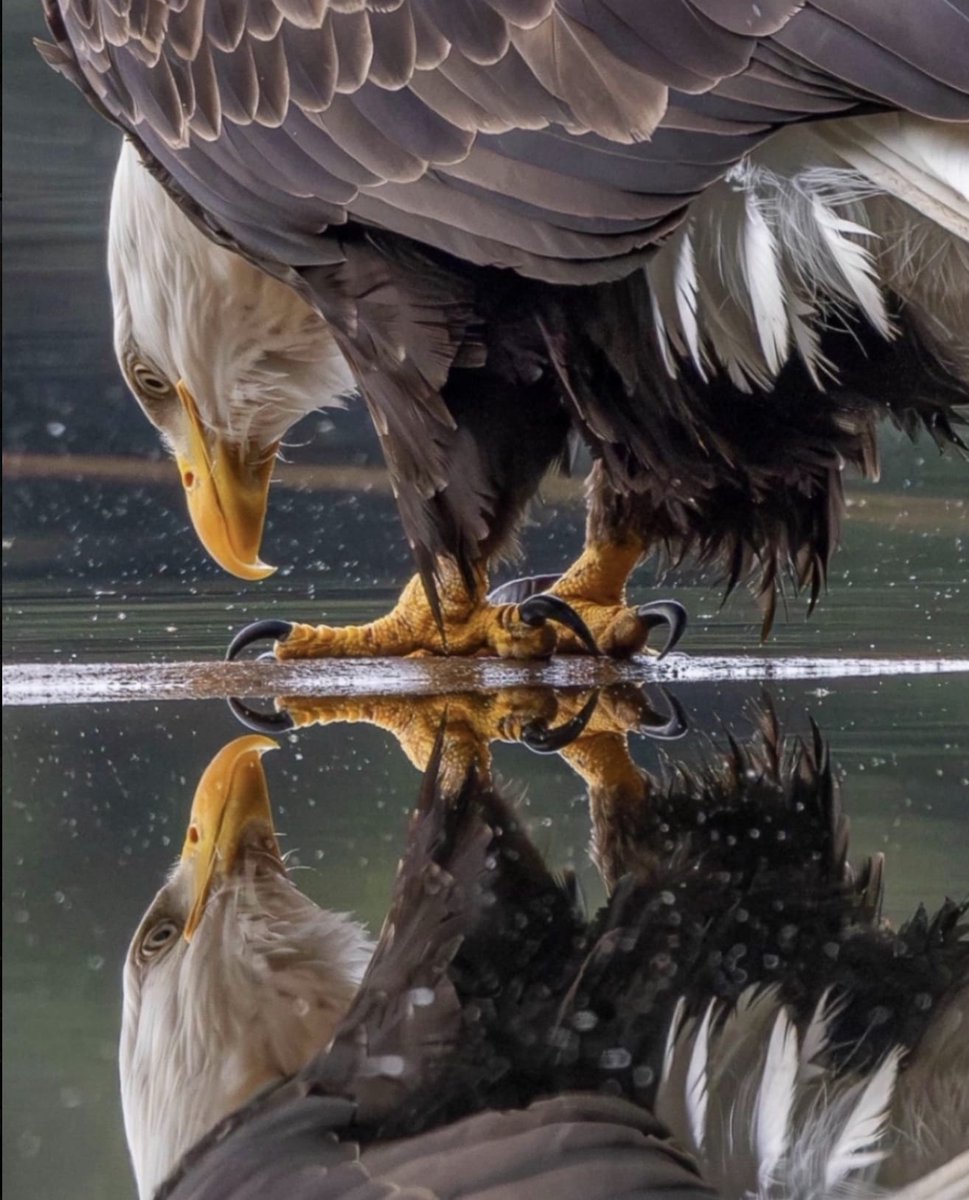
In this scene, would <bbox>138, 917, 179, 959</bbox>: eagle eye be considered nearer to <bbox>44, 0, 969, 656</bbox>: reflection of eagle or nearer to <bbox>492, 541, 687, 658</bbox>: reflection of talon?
<bbox>44, 0, 969, 656</bbox>: reflection of eagle

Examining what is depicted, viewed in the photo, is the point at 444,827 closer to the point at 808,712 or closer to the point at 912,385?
the point at 808,712

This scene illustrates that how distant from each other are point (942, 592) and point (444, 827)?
230 centimetres

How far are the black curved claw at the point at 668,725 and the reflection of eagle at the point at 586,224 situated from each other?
31 centimetres

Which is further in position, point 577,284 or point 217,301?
point 217,301

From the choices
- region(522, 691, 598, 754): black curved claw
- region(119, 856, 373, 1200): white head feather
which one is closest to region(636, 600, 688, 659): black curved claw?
region(522, 691, 598, 754): black curved claw

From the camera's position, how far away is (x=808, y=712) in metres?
2.44

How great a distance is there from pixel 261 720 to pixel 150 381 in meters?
0.90

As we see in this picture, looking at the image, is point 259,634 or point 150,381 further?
point 150,381

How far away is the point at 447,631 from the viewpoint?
9.57 ft

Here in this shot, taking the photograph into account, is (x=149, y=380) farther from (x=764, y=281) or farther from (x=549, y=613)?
(x=764, y=281)

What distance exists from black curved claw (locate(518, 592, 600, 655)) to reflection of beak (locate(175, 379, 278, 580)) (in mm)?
428

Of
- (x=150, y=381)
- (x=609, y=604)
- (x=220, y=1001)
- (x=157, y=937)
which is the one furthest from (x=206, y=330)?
(x=220, y=1001)

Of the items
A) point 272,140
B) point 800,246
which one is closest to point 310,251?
point 272,140

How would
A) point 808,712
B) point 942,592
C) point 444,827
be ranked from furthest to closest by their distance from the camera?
point 942,592 → point 808,712 → point 444,827
